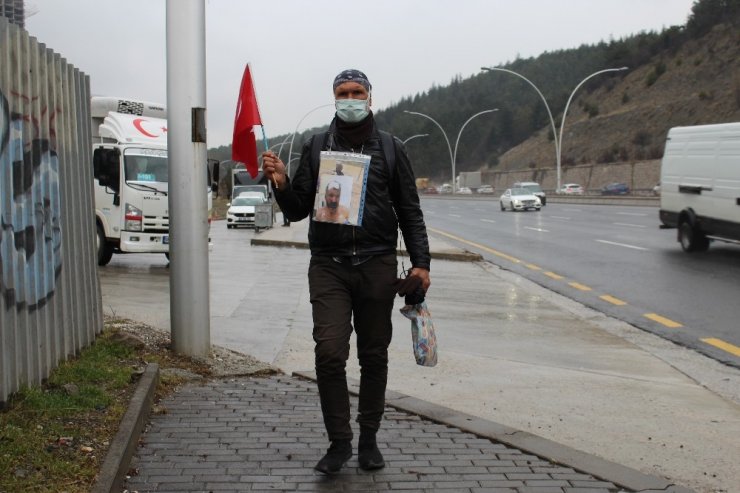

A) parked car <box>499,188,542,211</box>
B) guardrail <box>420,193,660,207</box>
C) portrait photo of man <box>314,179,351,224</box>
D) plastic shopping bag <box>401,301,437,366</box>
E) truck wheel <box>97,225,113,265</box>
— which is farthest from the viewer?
guardrail <box>420,193,660,207</box>

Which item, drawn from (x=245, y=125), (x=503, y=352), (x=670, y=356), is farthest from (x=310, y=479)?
(x=670, y=356)

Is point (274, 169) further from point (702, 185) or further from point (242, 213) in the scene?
point (242, 213)

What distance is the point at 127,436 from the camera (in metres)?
4.17

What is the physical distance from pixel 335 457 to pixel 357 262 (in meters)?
0.90

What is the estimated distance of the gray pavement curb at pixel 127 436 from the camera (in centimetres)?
362

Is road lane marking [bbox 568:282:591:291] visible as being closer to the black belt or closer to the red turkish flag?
the red turkish flag

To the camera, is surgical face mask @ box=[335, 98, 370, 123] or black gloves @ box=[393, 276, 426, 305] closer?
surgical face mask @ box=[335, 98, 370, 123]

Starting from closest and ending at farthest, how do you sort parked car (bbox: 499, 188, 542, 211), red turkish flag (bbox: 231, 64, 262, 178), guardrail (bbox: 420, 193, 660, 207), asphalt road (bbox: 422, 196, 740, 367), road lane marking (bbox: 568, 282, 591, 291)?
red turkish flag (bbox: 231, 64, 262, 178) < asphalt road (bbox: 422, 196, 740, 367) < road lane marking (bbox: 568, 282, 591, 291) < parked car (bbox: 499, 188, 542, 211) < guardrail (bbox: 420, 193, 660, 207)

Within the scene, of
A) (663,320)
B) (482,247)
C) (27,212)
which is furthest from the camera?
(482,247)

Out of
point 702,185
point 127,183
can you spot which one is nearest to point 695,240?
point 702,185

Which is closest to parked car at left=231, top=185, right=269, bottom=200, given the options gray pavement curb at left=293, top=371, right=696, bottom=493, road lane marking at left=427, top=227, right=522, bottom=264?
road lane marking at left=427, top=227, right=522, bottom=264

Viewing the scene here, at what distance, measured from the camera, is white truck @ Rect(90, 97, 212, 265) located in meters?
15.1

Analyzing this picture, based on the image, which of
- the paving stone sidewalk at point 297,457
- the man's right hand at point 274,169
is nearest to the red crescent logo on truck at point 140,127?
the paving stone sidewalk at point 297,457

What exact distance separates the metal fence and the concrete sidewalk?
854 millimetres
